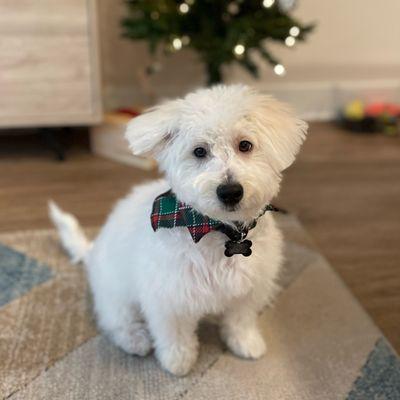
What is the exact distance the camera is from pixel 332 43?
3133mm

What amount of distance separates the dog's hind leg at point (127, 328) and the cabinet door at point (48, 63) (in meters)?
1.31

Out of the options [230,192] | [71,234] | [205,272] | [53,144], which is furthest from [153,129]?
[53,144]

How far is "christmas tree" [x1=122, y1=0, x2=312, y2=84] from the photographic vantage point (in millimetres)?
2283

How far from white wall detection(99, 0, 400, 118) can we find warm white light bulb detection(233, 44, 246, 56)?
2.37 ft

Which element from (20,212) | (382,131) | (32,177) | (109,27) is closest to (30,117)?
(32,177)

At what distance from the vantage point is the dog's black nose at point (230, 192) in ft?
3.15

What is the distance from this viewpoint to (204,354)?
134cm

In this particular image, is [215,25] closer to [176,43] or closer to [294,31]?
[176,43]

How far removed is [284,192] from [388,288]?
30.6 inches

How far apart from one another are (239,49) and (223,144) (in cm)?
141

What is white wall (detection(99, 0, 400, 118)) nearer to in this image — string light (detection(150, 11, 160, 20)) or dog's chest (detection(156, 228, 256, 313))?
string light (detection(150, 11, 160, 20))

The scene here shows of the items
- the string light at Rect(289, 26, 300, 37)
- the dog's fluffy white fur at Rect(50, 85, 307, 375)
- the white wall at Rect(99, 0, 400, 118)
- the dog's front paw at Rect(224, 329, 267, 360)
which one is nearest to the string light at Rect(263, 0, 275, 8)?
the string light at Rect(289, 26, 300, 37)

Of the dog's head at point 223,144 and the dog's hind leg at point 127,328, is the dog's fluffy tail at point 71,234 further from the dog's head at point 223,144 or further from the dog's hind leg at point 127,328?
the dog's head at point 223,144

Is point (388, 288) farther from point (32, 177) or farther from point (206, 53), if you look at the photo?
point (32, 177)
